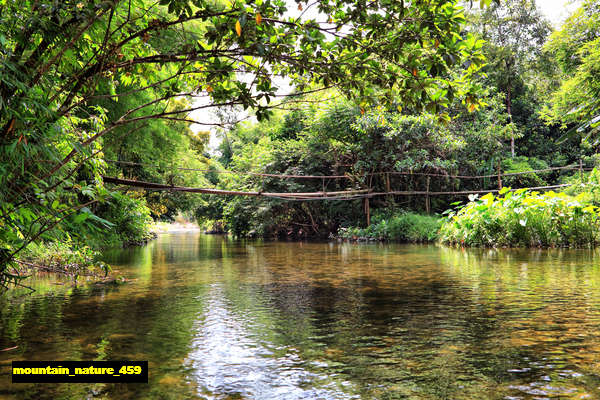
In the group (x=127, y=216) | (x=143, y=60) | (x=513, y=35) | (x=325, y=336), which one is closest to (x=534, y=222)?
(x=325, y=336)

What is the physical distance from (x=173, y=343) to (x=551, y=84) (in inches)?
868

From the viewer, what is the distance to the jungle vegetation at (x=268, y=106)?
7.75 feet

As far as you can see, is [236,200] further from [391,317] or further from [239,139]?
[391,317]

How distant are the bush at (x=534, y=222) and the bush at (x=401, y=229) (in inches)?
89.9

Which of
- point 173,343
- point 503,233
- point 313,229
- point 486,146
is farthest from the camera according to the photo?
point 313,229

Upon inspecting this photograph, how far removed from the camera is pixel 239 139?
2995 cm

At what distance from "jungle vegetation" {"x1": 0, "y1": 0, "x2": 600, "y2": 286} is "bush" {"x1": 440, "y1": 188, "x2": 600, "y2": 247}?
6.06 feet

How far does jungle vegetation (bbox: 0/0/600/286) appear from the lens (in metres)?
2.36

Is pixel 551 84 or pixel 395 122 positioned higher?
pixel 551 84

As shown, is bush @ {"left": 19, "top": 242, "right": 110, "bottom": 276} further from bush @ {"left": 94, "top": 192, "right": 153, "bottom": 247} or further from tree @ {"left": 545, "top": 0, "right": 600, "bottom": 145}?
tree @ {"left": 545, "top": 0, "right": 600, "bottom": 145}

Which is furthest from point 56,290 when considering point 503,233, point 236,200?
point 236,200

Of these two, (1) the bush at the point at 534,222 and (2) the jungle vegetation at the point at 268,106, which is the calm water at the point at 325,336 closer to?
(2) the jungle vegetation at the point at 268,106

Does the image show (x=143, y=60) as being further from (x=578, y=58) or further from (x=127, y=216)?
(x=578, y=58)

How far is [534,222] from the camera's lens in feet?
29.8
